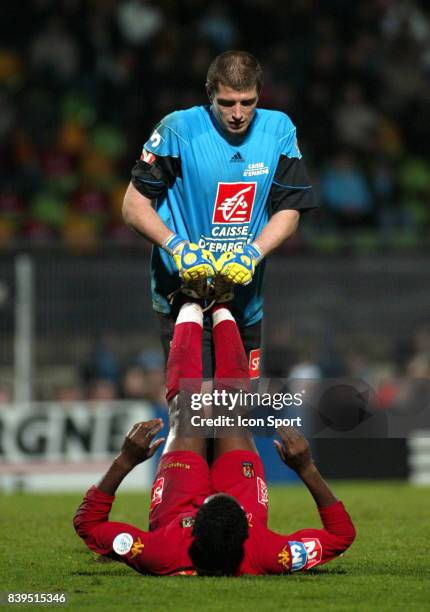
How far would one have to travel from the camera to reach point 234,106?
768 cm

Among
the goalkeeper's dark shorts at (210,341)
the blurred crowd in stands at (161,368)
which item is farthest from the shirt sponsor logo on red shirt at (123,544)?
the blurred crowd in stands at (161,368)

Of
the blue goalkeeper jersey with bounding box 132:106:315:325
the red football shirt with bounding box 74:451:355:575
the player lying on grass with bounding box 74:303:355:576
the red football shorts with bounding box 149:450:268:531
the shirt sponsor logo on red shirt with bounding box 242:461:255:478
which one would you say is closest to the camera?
the player lying on grass with bounding box 74:303:355:576

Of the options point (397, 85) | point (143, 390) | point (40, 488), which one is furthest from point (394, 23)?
point (40, 488)

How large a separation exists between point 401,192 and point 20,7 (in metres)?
6.46

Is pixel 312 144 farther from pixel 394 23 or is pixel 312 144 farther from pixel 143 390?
pixel 143 390

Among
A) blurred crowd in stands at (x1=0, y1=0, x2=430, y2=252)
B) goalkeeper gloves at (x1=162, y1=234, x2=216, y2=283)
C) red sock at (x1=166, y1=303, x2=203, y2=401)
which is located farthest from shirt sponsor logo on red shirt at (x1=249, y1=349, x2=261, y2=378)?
blurred crowd in stands at (x1=0, y1=0, x2=430, y2=252)

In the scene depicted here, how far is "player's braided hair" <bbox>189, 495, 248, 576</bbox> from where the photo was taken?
21.7ft

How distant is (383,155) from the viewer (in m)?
20.2

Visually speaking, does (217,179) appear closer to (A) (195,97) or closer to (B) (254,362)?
(B) (254,362)

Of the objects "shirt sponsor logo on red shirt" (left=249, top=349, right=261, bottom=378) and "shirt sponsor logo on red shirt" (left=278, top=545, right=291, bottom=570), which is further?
"shirt sponsor logo on red shirt" (left=249, top=349, right=261, bottom=378)

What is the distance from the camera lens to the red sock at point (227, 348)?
25.0 feet

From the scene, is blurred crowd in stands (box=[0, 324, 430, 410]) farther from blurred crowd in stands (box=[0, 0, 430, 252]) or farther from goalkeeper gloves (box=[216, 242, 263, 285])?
goalkeeper gloves (box=[216, 242, 263, 285])

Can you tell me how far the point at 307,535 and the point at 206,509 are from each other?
71 cm

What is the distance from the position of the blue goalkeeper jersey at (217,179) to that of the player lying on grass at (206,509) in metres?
0.70
